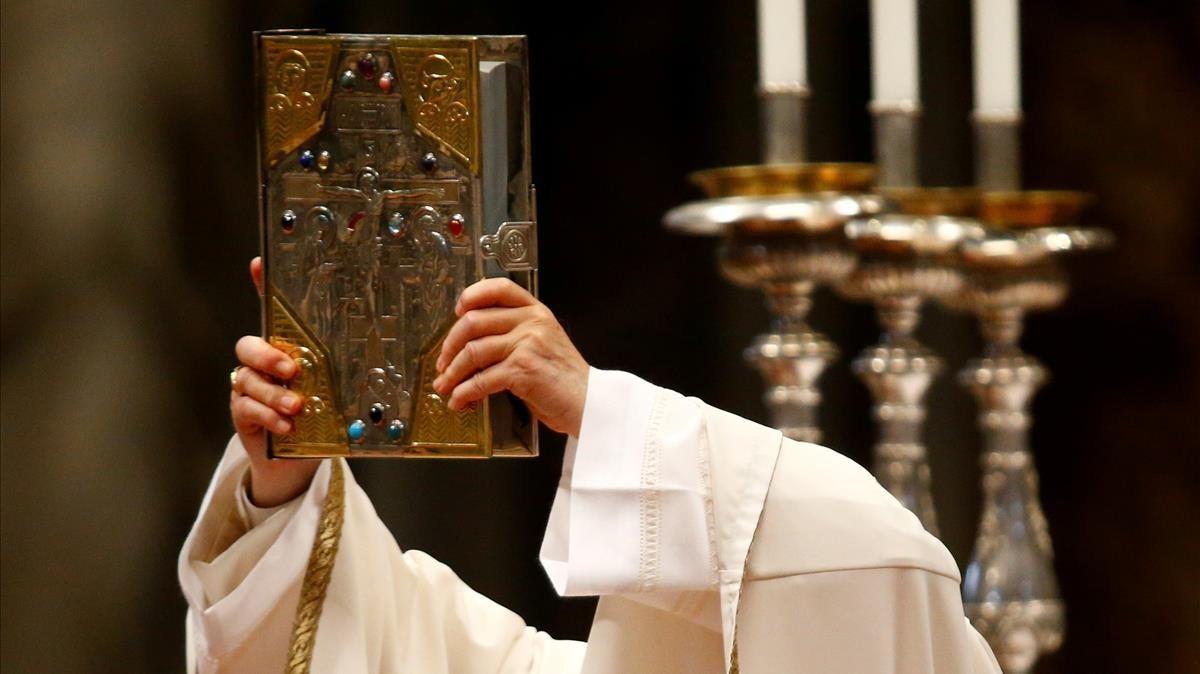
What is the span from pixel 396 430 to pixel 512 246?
8.8 inches

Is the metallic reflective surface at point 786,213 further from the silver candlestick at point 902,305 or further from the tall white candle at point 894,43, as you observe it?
the tall white candle at point 894,43

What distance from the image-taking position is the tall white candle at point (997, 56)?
3.05 m

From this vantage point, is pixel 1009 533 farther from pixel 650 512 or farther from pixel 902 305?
pixel 650 512

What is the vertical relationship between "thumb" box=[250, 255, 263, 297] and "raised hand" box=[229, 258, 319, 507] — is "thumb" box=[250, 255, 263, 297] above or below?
above

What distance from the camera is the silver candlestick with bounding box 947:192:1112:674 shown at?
2.98 m

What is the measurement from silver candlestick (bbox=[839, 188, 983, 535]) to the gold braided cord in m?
1.04

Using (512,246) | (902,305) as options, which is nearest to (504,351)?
(512,246)

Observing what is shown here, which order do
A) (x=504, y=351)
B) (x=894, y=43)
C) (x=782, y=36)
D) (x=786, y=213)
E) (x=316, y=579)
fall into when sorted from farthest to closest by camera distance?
(x=894, y=43), (x=782, y=36), (x=786, y=213), (x=316, y=579), (x=504, y=351)

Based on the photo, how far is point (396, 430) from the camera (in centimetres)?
194

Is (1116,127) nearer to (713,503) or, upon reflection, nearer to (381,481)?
(381,481)

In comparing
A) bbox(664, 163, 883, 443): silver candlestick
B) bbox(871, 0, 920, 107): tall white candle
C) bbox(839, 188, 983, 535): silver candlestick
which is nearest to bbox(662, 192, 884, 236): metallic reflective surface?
bbox(664, 163, 883, 443): silver candlestick

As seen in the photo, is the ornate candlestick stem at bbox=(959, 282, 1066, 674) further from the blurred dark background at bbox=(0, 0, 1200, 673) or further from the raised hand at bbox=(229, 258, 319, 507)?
the raised hand at bbox=(229, 258, 319, 507)

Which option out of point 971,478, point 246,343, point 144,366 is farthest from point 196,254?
point 971,478

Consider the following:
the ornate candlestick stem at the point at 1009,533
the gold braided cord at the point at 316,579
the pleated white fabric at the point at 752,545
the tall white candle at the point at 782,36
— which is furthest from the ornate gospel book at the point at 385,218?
the ornate candlestick stem at the point at 1009,533
